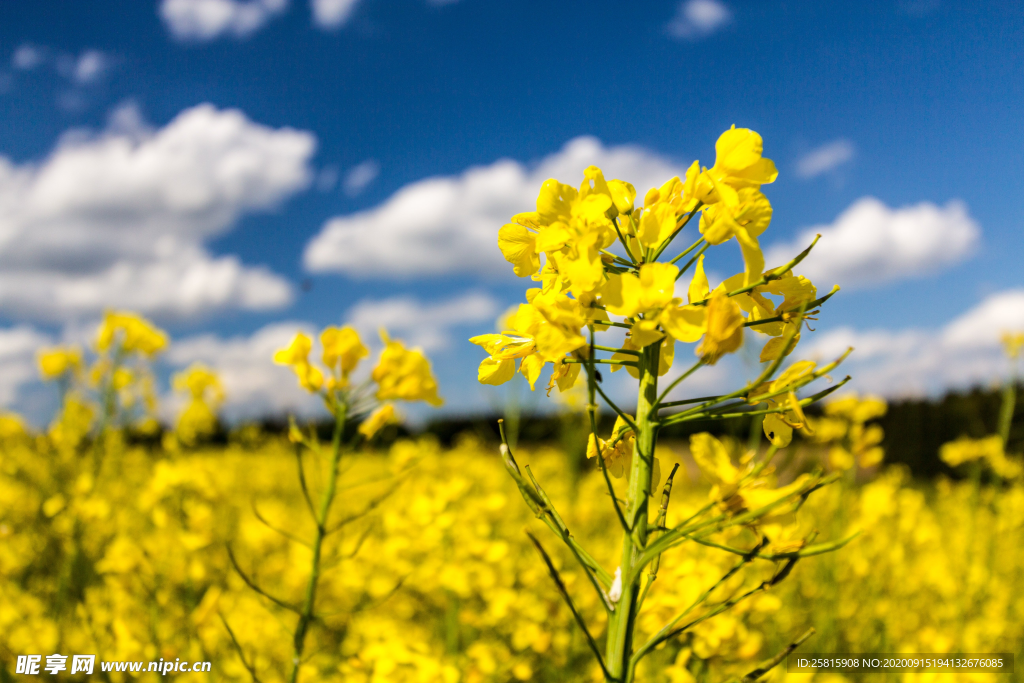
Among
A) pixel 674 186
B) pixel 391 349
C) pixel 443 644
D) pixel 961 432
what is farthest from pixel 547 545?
pixel 961 432

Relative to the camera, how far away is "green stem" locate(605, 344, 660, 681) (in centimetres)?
85

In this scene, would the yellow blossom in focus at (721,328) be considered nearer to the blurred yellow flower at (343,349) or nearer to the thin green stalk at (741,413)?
the thin green stalk at (741,413)

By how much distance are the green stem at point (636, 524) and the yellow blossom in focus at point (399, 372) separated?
0.87 meters

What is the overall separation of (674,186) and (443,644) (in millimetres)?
2509

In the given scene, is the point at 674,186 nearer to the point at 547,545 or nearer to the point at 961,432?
the point at 547,545

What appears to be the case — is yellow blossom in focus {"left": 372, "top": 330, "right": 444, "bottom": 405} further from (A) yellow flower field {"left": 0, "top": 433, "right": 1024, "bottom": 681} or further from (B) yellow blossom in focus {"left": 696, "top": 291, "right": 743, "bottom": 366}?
(B) yellow blossom in focus {"left": 696, "top": 291, "right": 743, "bottom": 366}

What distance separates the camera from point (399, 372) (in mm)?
1633

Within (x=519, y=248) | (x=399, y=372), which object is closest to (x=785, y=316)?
(x=519, y=248)

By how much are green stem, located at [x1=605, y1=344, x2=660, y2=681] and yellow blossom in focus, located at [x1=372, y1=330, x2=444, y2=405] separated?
868 mm

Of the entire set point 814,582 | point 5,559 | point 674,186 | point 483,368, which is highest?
point 674,186

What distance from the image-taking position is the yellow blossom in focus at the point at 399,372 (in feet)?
5.32

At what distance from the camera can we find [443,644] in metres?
2.77

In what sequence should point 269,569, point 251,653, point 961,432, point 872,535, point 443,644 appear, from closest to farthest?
point 251,653, point 443,644, point 269,569, point 872,535, point 961,432

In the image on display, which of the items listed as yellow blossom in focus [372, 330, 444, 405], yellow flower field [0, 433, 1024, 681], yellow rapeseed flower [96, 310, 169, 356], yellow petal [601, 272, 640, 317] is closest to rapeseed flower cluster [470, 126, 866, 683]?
yellow petal [601, 272, 640, 317]
